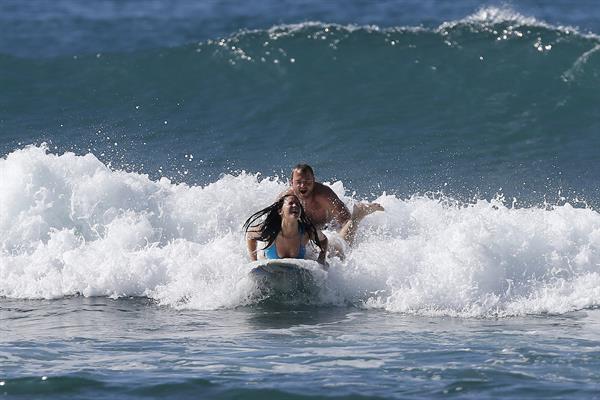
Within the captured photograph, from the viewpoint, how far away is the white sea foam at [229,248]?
1152 cm

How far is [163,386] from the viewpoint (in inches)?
317

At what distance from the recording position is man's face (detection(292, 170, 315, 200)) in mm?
12289

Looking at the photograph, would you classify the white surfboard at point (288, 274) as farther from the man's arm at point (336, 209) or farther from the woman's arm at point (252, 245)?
the man's arm at point (336, 209)

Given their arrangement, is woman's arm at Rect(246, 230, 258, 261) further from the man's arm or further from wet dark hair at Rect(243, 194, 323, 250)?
the man's arm

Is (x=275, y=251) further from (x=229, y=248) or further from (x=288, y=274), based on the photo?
(x=229, y=248)

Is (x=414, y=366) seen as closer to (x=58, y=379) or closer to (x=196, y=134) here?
(x=58, y=379)

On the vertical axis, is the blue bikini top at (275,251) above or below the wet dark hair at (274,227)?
below

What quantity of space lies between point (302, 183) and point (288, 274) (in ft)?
4.59

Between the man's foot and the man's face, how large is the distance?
0.64m

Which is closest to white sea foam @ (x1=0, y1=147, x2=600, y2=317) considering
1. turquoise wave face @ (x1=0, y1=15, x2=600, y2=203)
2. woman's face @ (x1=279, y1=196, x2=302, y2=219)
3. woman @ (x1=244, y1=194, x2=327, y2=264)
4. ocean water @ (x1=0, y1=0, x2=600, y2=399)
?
ocean water @ (x1=0, y1=0, x2=600, y2=399)

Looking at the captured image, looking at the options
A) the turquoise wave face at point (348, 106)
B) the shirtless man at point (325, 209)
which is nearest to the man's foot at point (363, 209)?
the shirtless man at point (325, 209)

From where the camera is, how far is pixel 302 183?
12328 mm

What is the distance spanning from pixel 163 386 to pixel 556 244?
557cm

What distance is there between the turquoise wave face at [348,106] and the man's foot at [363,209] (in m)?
3.02
